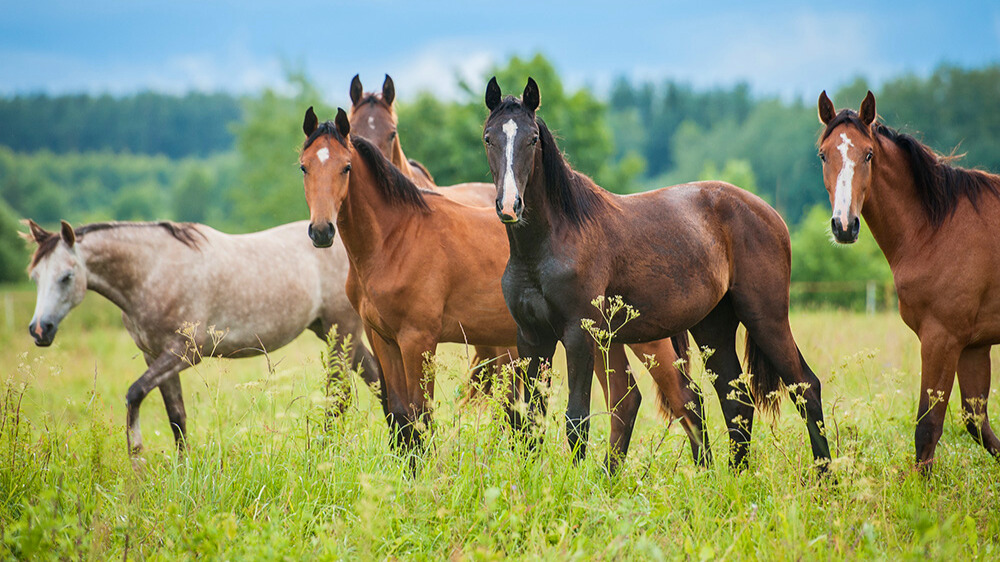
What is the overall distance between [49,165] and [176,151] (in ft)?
91.1

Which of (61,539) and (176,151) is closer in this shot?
(61,539)

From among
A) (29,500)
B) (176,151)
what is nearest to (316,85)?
(29,500)

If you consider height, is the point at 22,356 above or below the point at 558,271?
below

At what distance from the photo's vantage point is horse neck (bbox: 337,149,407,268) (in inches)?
206

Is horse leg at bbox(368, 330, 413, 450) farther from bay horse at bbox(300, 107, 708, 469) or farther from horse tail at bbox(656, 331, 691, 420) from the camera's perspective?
horse tail at bbox(656, 331, 691, 420)

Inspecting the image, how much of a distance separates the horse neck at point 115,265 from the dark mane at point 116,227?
0.21ft

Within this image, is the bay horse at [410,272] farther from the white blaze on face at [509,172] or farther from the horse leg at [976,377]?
the horse leg at [976,377]

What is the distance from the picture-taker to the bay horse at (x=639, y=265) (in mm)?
4211

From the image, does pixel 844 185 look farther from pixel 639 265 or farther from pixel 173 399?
pixel 173 399

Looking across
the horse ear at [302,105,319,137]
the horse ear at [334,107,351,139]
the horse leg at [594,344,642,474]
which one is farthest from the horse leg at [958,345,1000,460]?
the horse ear at [302,105,319,137]

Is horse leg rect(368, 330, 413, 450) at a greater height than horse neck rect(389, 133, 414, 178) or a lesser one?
lesser

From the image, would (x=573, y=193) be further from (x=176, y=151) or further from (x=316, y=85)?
(x=176, y=151)

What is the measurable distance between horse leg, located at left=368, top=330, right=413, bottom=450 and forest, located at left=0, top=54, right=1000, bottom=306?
8.98ft

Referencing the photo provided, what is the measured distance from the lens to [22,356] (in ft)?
14.4
